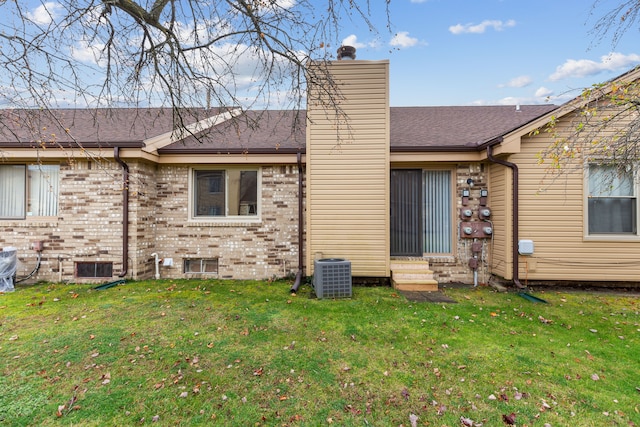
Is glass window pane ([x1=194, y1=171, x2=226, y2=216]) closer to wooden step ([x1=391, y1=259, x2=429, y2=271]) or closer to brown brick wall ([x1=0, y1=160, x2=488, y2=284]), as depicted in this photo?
brown brick wall ([x1=0, y1=160, x2=488, y2=284])

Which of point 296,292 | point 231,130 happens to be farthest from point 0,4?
point 296,292

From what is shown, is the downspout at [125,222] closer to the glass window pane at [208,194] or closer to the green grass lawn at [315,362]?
the green grass lawn at [315,362]

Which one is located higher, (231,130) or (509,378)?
(231,130)

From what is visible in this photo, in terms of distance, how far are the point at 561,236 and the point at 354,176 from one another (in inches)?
175

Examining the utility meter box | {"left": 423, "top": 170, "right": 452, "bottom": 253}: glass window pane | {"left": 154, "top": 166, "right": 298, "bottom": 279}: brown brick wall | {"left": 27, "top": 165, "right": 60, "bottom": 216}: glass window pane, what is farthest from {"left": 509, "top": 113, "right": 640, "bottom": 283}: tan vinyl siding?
{"left": 27, "top": 165, "right": 60, "bottom": 216}: glass window pane

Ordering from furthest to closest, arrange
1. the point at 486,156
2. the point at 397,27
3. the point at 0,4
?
the point at 486,156 < the point at 397,27 < the point at 0,4

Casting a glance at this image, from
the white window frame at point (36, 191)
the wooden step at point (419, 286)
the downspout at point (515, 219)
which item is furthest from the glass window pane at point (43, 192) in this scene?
the downspout at point (515, 219)

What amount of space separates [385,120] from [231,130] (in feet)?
13.2

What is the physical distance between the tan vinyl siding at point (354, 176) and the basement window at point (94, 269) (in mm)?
4426

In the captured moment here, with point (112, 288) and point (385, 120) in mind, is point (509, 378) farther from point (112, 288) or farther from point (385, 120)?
point (112, 288)

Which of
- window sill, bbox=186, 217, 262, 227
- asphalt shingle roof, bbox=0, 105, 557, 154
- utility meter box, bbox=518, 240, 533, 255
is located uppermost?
asphalt shingle roof, bbox=0, 105, 557, 154

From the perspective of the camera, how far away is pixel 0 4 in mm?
3361

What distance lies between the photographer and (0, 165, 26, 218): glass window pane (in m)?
6.70

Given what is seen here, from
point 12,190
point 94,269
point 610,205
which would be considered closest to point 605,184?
point 610,205
